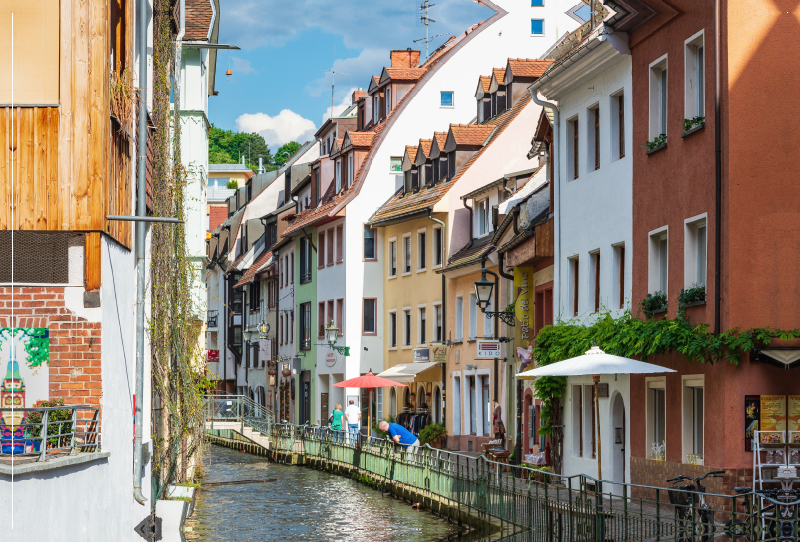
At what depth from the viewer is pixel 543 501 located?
637 inches

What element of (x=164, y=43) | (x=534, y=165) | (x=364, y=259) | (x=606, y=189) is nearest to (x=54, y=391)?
(x=164, y=43)

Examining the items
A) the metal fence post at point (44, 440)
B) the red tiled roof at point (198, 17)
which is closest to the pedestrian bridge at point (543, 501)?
the metal fence post at point (44, 440)

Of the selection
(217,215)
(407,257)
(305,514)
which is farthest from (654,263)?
(217,215)

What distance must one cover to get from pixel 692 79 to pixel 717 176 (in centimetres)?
213

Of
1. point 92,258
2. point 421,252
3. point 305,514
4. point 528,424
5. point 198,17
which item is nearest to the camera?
point 92,258

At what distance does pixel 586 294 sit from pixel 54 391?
604 inches

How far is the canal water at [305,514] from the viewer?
66.9 feet

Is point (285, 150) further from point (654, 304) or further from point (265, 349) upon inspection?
point (654, 304)

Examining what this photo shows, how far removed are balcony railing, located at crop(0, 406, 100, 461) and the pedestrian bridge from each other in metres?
5.45

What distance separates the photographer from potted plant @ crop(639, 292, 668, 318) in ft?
66.7

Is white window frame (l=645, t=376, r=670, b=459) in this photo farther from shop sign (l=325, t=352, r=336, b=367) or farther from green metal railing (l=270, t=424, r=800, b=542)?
shop sign (l=325, t=352, r=336, b=367)

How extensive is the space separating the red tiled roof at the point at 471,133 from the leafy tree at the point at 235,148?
81219mm

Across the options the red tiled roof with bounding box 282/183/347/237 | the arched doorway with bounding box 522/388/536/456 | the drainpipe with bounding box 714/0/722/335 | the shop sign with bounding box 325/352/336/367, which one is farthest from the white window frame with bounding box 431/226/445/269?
the drainpipe with bounding box 714/0/722/335

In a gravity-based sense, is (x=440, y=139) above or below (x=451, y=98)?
below
